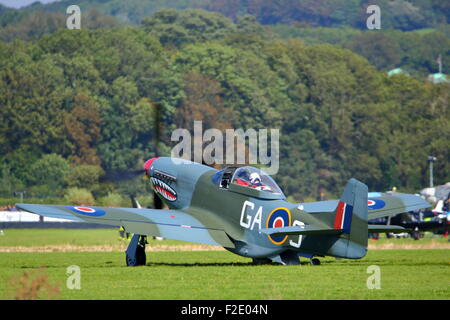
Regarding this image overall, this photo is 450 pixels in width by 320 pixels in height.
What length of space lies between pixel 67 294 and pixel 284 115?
8167 cm

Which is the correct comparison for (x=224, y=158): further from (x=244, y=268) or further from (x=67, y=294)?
(x=67, y=294)

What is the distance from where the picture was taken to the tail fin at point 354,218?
20297 mm

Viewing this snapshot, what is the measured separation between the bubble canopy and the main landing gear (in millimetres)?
2123

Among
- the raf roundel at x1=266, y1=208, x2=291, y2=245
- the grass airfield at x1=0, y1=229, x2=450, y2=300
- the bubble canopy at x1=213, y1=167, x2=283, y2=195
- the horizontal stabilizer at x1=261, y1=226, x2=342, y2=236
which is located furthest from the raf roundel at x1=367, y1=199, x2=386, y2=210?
the horizontal stabilizer at x1=261, y1=226, x2=342, y2=236

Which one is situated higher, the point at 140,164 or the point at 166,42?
the point at 166,42

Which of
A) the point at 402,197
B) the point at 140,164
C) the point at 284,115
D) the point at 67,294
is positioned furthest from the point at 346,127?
the point at 67,294

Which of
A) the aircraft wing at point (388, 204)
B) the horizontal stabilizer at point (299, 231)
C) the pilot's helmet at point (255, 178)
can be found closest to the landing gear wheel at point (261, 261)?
the pilot's helmet at point (255, 178)

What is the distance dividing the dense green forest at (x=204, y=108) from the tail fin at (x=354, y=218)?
51.4m

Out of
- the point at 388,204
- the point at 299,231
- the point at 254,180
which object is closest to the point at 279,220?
the point at 254,180

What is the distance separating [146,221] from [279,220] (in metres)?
2.69

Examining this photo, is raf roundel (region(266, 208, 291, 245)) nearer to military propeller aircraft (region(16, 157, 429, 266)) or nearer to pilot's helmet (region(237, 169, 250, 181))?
military propeller aircraft (region(16, 157, 429, 266))

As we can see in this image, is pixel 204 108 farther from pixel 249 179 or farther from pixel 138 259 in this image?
pixel 249 179

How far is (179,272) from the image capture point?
20.3 m
